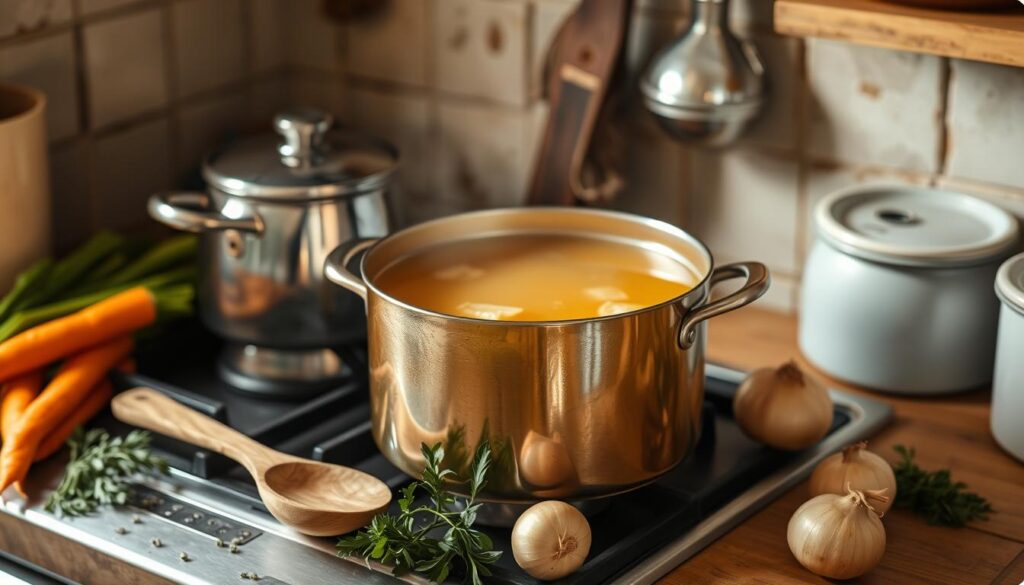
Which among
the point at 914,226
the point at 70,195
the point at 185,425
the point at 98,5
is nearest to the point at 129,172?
the point at 70,195

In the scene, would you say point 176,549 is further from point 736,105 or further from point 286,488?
point 736,105

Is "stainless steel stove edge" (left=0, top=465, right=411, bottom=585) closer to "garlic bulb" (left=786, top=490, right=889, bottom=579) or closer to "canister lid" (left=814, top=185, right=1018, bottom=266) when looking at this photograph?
"garlic bulb" (left=786, top=490, right=889, bottom=579)

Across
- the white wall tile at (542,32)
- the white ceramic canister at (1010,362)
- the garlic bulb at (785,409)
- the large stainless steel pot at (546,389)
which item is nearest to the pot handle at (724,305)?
the large stainless steel pot at (546,389)

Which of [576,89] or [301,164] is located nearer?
[301,164]

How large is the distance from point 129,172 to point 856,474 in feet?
2.77

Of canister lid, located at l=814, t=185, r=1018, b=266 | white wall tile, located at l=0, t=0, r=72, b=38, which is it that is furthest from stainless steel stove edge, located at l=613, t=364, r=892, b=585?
white wall tile, located at l=0, t=0, r=72, b=38

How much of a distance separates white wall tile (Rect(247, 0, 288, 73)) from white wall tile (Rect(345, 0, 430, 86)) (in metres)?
0.09

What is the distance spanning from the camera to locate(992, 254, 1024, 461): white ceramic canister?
102 cm

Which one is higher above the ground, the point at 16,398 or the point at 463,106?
the point at 463,106

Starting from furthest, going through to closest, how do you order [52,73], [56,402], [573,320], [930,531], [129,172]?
[129,172] < [52,73] < [56,402] < [930,531] < [573,320]

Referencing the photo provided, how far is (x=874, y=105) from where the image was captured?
123cm

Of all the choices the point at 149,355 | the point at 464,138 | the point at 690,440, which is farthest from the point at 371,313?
the point at 464,138

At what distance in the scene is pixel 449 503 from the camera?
93 cm

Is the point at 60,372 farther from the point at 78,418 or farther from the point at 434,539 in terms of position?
the point at 434,539
